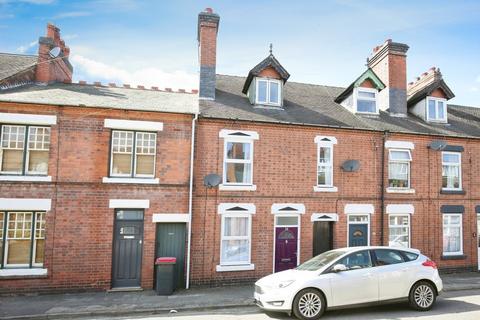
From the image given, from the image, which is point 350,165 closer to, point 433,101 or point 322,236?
point 322,236

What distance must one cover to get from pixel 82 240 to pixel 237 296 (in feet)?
17.5

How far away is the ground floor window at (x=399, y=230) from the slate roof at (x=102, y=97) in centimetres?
905

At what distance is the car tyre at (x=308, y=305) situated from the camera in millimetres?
7691

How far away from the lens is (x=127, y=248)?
11.1m

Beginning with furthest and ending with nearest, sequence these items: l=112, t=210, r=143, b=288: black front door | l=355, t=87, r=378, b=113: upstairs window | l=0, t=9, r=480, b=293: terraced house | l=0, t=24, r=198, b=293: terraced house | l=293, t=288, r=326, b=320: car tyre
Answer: l=355, t=87, r=378, b=113: upstairs window
l=112, t=210, r=143, b=288: black front door
l=0, t=9, r=480, b=293: terraced house
l=0, t=24, r=198, b=293: terraced house
l=293, t=288, r=326, b=320: car tyre

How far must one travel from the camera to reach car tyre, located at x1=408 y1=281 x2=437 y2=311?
8406 mm

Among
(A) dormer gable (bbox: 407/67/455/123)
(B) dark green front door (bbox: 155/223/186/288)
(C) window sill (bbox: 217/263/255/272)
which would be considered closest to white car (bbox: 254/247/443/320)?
(C) window sill (bbox: 217/263/255/272)

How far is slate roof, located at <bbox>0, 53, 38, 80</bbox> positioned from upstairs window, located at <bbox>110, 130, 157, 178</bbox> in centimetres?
497

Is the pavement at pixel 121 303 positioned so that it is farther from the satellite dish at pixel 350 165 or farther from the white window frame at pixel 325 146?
the satellite dish at pixel 350 165

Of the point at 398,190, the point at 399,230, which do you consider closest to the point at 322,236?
the point at 399,230

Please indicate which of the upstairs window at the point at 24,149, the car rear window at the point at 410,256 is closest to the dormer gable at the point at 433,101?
the car rear window at the point at 410,256

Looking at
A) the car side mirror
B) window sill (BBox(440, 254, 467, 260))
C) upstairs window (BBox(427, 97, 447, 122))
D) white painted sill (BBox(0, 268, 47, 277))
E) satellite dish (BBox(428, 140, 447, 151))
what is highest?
upstairs window (BBox(427, 97, 447, 122))

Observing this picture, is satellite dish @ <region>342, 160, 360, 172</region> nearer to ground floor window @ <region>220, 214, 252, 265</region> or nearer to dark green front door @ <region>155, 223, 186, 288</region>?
ground floor window @ <region>220, 214, 252, 265</region>

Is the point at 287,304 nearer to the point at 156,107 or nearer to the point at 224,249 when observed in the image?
the point at 224,249
